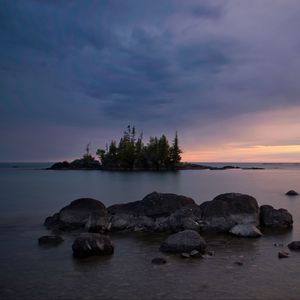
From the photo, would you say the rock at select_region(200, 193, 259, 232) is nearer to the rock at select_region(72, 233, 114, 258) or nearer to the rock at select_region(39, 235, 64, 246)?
the rock at select_region(72, 233, 114, 258)

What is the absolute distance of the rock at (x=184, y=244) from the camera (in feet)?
→ 58.7

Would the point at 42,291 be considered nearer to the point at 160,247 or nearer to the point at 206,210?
the point at 160,247

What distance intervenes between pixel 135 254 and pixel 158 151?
5736 inches

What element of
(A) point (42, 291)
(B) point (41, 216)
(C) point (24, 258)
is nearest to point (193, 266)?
(A) point (42, 291)

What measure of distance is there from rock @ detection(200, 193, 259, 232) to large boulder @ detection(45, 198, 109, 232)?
6.72 meters

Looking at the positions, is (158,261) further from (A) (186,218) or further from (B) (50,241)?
(A) (186,218)

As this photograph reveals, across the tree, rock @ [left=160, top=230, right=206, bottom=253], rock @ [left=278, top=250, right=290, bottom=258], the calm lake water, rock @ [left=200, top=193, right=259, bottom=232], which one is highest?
the tree

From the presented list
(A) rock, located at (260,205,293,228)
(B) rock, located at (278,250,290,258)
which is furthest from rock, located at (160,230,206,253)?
(A) rock, located at (260,205,293,228)

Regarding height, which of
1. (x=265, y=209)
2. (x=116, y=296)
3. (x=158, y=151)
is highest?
(x=158, y=151)

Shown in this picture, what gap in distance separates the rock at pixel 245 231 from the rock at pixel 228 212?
0.99 m

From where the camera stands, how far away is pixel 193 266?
15.8 metres

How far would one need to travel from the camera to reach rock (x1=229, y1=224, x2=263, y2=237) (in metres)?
22.4

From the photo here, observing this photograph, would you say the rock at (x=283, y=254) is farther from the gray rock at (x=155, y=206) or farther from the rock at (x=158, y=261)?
the gray rock at (x=155, y=206)

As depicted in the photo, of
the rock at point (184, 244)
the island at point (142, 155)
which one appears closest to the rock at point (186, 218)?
the rock at point (184, 244)
